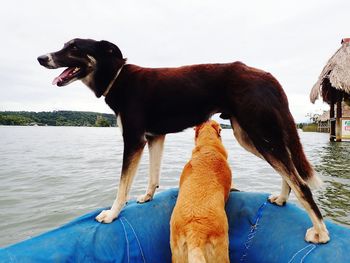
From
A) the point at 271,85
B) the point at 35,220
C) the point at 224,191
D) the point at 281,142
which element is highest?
the point at 271,85

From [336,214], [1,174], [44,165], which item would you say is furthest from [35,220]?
[44,165]

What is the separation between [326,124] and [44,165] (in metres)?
38.6

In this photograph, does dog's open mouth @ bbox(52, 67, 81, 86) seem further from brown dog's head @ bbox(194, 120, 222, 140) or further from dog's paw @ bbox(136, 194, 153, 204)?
brown dog's head @ bbox(194, 120, 222, 140)

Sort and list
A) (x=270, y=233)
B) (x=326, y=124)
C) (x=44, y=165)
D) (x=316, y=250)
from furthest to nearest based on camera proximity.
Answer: (x=326, y=124) → (x=44, y=165) → (x=270, y=233) → (x=316, y=250)

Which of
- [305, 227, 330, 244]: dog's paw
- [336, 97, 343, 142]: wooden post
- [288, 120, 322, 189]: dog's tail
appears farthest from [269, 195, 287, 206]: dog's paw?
[336, 97, 343, 142]: wooden post

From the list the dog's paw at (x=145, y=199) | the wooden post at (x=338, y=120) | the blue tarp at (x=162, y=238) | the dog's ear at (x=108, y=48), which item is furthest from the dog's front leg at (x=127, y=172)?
the wooden post at (x=338, y=120)

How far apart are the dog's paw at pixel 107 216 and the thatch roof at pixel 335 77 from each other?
52.4 ft

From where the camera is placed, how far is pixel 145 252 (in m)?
3.22

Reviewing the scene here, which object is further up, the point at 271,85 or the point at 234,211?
the point at 271,85

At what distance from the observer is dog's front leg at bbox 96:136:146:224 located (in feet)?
10.8

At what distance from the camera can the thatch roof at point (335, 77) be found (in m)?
16.6

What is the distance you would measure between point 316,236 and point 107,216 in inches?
74.8

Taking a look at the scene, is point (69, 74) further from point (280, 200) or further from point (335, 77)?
point (335, 77)

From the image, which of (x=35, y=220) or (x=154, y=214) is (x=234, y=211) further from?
(x=35, y=220)
